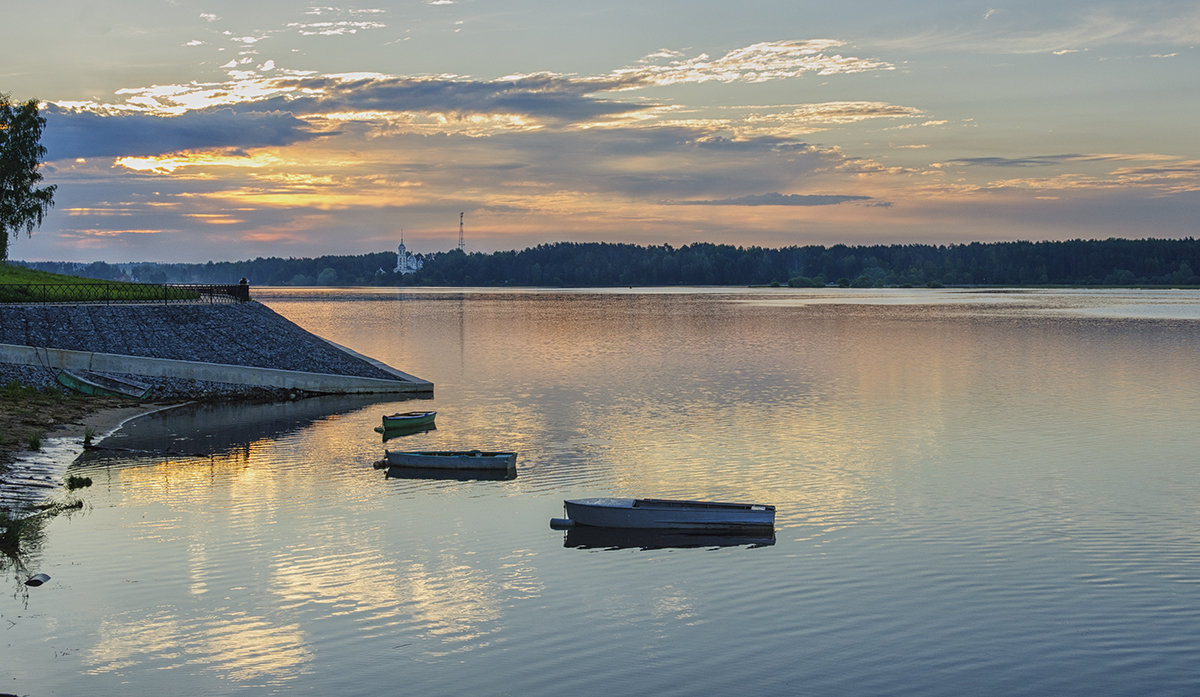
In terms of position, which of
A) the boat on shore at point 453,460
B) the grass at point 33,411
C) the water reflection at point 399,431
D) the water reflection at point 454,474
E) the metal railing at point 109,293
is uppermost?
the metal railing at point 109,293

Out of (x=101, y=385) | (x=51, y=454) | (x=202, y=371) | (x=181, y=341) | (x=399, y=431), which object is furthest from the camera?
(x=181, y=341)

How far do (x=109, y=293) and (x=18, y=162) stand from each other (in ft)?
75.7

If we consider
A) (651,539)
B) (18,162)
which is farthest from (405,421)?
(18,162)

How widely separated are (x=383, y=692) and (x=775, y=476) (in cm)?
2041

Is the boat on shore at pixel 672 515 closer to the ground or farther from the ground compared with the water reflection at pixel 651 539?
farther from the ground

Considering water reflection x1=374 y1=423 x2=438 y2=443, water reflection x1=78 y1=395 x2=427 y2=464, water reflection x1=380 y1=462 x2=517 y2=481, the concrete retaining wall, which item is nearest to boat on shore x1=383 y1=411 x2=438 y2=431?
water reflection x1=374 y1=423 x2=438 y2=443

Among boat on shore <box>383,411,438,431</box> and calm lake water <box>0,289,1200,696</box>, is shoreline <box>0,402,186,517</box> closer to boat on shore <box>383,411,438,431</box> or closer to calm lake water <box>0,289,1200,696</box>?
calm lake water <box>0,289,1200,696</box>

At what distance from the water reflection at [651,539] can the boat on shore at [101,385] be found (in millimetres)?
34930

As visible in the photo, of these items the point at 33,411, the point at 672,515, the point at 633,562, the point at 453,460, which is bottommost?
the point at 633,562

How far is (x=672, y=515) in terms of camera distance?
27.0m

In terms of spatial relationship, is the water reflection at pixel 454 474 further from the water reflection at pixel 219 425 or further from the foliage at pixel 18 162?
the foliage at pixel 18 162

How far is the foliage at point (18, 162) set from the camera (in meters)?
81.8

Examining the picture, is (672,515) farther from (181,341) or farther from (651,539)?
A: (181,341)

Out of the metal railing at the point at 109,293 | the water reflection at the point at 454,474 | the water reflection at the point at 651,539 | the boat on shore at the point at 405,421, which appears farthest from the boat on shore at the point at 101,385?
the water reflection at the point at 651,539
